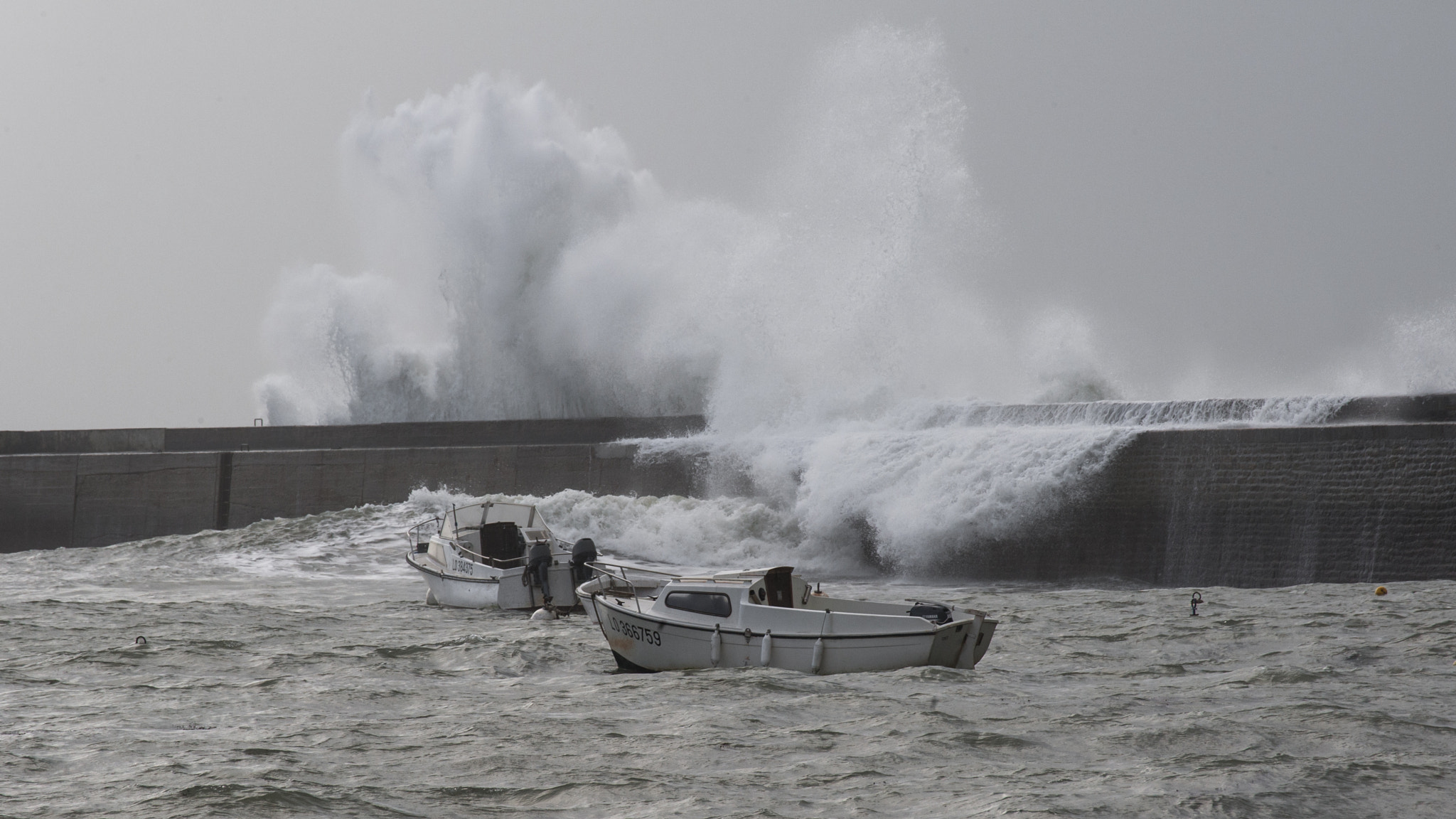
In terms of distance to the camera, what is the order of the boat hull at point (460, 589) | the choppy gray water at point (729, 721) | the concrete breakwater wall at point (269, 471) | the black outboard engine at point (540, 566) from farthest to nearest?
the concrete breakwater wall at point (269, 471) < the boat hull at point (460, 589) < the black outboard engine at point (540, 566) < the choppy gray water at point (729, 721)

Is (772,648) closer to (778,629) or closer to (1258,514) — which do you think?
(778,629)

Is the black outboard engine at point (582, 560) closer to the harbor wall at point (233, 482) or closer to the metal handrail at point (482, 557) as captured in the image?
the metal handrail at point (482, 557)

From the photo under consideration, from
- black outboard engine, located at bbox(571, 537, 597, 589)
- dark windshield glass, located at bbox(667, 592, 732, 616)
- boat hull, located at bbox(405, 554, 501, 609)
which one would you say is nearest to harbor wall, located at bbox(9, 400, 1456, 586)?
black outboard engine, located at bbox(571, 537, 597, 589)

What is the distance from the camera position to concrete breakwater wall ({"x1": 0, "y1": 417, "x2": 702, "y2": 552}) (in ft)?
78.6

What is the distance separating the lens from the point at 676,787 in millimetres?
6355

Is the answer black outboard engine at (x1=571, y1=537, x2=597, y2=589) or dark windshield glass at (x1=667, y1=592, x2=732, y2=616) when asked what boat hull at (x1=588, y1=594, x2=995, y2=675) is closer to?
dark windshield glass at (x1=667, y1=592, x2=732, y2=616)

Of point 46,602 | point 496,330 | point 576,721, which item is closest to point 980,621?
point 576,721

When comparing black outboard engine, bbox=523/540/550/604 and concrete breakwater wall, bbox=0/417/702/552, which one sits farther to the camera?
concrete breakwater wall, bbox=0/417/702/552

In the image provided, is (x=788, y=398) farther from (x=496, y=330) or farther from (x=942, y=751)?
(x=942, y=751)

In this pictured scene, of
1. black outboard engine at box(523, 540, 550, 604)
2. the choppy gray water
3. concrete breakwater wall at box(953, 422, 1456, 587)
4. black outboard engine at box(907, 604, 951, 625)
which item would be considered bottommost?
the choppy gray water

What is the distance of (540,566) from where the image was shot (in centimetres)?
1360

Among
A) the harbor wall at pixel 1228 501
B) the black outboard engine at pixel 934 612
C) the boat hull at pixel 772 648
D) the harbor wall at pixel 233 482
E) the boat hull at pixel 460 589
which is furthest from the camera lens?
the harbor wall at pixel 233 482

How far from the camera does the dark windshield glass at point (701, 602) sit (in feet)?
31.4

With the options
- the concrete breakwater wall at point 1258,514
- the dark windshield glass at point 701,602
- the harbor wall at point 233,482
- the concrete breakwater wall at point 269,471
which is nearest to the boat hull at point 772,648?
the dark windshield glass at point 701,602
